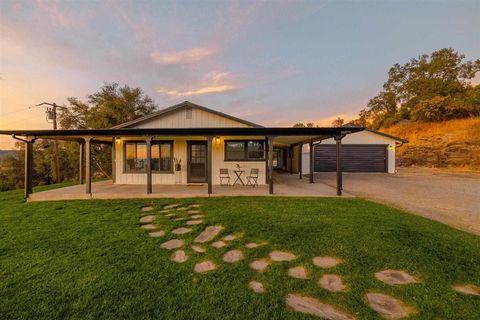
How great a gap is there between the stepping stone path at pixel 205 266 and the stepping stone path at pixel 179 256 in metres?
0.29

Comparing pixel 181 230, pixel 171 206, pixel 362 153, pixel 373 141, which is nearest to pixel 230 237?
pixel 181 230

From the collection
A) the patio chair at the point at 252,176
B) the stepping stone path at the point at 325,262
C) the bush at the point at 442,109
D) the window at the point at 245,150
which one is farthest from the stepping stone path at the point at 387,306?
the bush at the point at 442,109

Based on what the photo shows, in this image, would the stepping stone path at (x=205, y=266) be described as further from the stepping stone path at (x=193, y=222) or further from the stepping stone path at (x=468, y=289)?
the stepping stone path at (x=468, y=289)

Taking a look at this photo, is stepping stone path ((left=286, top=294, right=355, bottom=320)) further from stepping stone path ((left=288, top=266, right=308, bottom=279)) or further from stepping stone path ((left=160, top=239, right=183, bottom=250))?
stepping stone path ((left=160, top=239, right=183, bottom=250))

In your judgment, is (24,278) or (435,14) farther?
(435,14)

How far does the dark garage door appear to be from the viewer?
1625 centimetres

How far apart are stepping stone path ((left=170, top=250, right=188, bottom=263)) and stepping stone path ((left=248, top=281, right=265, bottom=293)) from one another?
1.11 m

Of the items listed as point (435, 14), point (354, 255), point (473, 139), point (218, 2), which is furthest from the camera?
point (473, 139)

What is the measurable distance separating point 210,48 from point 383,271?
14023 mm

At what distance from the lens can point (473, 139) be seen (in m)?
19.5

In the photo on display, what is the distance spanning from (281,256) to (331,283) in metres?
0.78

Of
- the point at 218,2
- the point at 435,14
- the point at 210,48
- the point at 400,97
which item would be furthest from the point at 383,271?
the point at 400,97

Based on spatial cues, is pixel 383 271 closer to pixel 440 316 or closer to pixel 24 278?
pixel 440 316

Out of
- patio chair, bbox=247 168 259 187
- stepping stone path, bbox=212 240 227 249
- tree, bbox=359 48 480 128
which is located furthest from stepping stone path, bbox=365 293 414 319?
tree, bbox=359 48 480 128
